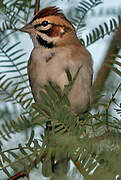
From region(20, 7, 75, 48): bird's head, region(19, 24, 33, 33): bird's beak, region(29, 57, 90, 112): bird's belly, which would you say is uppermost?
region(19, 24, 33, 33): bird's beak

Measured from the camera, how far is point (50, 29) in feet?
8.30

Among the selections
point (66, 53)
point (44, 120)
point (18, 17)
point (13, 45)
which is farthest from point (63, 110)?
point (66, 53)

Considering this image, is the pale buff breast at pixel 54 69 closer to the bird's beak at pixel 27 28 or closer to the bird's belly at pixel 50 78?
the bird's belly at pixel 50 78

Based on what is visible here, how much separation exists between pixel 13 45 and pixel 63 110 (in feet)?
2.34

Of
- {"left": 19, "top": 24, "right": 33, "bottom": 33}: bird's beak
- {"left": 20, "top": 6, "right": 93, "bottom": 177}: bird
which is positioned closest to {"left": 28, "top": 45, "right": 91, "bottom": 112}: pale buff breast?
{"left": 20, "top": 6, "right": 93, "bottom": 177}: bird

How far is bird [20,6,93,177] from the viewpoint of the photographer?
7.27ft

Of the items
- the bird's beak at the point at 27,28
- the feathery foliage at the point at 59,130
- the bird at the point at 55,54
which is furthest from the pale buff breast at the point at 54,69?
the feathery foliage at the point at 59,130

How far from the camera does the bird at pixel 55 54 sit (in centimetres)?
222

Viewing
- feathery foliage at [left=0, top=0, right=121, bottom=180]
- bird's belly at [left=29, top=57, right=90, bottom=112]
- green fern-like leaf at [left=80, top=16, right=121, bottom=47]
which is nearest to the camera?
feathery foliage at [left=0, top=0, right=121, bottom=180]

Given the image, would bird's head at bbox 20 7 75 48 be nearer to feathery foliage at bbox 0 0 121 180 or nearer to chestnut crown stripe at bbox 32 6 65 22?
chestnut crown stripe at bbox 32 6 65 22

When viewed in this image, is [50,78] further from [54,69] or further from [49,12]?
[49,12]

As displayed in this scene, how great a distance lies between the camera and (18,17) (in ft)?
6.02

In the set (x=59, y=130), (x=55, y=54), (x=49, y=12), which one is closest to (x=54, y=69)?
(x=55, y=54)

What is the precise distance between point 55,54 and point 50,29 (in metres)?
0.25
